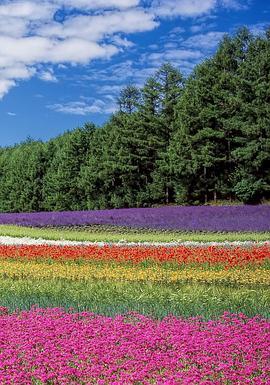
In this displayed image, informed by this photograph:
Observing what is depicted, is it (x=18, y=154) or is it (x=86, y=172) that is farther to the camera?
(x=18, y=154)

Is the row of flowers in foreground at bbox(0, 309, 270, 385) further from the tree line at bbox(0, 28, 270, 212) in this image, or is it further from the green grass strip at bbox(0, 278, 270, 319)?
the tree line at bbox(0, 28, 270, 212)

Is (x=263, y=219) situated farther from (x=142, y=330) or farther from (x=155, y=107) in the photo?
(x=155, y=107)

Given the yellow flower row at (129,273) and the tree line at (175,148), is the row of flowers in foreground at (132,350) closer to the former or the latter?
the yellow flower row at (129,273)

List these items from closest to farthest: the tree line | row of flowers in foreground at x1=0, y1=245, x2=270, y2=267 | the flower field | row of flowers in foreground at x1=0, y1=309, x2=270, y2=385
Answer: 1. row of flowers in foreground at x1=0, y1=309, x2=270, y2=385
2. the flower field
3. row of flowers in foreground at x1=0, y1=245, x2=270, y2=267
4. the tree line

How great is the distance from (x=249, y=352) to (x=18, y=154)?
76.2 m

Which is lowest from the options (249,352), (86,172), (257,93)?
(249,352)

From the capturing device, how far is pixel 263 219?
30.9m

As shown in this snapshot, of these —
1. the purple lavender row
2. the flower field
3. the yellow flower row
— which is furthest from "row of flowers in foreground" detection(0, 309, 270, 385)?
the purple lavender row

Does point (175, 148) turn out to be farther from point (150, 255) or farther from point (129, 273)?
point (129, 273)

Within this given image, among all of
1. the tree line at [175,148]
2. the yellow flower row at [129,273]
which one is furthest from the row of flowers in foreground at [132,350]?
the tree line at [175,148]

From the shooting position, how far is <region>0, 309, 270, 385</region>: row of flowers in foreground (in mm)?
6211

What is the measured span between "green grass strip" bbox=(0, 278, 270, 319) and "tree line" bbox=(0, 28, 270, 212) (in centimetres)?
3209

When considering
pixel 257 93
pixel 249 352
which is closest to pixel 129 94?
pixel 257 93

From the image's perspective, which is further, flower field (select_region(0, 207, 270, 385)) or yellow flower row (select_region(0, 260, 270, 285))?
yellow flower row (select_region(0, 260, 270, 285))
